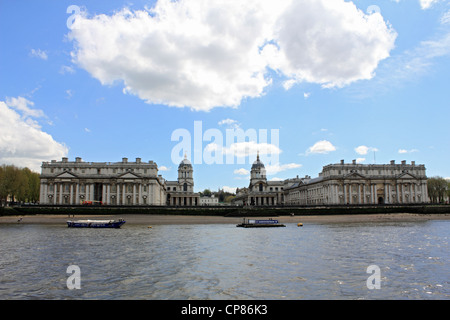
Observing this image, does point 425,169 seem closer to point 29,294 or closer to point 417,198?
point 417,198

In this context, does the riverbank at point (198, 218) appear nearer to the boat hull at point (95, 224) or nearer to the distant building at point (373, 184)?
the boat hull at point (95, 224)

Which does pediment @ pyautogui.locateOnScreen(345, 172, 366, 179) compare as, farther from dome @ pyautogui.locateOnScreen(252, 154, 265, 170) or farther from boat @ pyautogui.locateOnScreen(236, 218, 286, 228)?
boat @ pyautogui.locateOnScreen(236, 218, 286, 228)

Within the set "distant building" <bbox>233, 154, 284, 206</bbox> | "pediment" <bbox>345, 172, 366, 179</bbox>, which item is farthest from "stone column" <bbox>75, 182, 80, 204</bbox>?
"pediment" <bbox>345, 172, 366, 179</bbox>

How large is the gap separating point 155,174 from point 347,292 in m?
105

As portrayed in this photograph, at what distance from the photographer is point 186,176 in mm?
167000

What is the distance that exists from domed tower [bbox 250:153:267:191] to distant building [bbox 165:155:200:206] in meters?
29.6

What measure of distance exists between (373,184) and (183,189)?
8242 centimetres

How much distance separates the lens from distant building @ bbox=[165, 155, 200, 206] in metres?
162

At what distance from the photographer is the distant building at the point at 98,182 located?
112m

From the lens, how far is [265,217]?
9575 cm

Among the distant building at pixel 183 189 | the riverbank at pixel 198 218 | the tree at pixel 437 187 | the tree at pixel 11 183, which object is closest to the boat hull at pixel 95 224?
the riverbank at pixel 198 218

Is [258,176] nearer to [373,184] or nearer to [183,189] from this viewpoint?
[183,189]

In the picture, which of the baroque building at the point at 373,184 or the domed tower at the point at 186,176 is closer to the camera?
the baroque building at the point at 373,184
